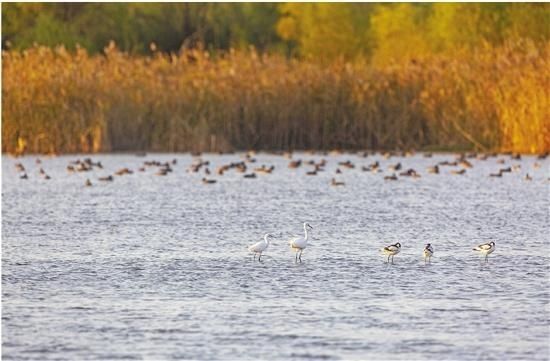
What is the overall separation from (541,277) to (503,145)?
673 inches

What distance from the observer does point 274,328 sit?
8.40 m

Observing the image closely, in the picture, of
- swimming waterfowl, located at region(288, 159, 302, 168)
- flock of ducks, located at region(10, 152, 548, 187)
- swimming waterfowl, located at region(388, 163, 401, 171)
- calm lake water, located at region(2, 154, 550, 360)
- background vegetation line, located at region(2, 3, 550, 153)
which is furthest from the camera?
background vegetation line, located at region(2, 3, 550, 153)

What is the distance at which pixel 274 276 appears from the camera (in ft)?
35.1

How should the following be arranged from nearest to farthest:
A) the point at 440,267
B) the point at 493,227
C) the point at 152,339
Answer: the point at 152,339 < the point at 440,267 < the point at 493,227

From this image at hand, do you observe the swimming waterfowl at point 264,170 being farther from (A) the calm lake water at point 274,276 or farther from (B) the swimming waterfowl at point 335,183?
(A) the calm lake water at point 274,276

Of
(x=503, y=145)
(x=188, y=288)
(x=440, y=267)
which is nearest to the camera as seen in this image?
(x=188, y=288)

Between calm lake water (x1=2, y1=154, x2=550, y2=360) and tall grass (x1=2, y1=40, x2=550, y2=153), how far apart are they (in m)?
7.86

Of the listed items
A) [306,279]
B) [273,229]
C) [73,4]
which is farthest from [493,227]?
[73,4]

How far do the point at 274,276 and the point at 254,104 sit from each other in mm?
17726

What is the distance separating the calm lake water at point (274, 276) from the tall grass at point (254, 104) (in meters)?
7.86

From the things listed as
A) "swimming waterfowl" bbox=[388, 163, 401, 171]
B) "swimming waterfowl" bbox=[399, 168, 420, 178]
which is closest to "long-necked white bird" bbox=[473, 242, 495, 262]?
"swimming waterfowl" bbox=[399, 168, 420, 178]

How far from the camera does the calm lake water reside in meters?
8.02

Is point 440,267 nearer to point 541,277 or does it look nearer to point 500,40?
point 541,277

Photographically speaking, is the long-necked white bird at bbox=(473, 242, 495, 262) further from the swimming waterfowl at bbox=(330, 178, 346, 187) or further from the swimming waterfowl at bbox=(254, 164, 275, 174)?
the swimming waterfowl at bbox=(254, 164, 275, 174)
